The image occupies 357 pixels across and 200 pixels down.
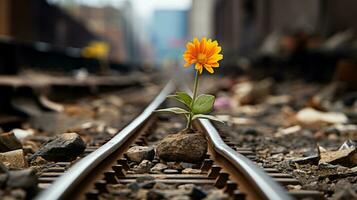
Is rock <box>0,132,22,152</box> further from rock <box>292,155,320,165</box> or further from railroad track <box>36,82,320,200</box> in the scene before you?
rock <box>292,155,320,165</box>

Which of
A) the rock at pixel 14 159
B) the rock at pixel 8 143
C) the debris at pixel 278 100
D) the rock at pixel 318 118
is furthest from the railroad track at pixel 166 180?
the debris at pixel 278 100

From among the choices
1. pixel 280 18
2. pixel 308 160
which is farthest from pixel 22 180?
pixel 280 18

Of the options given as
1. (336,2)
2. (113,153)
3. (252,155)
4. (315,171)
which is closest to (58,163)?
(113,153)

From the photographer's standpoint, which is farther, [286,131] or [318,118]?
[318,118]

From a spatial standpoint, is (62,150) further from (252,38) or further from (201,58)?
(252,38)

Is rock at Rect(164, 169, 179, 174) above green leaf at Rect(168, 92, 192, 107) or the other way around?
the other way around

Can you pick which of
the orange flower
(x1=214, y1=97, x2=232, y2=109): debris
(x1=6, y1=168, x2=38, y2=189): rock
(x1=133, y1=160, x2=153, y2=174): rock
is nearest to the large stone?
(x1=133, y1=160, x2=153, y2=174): rock
